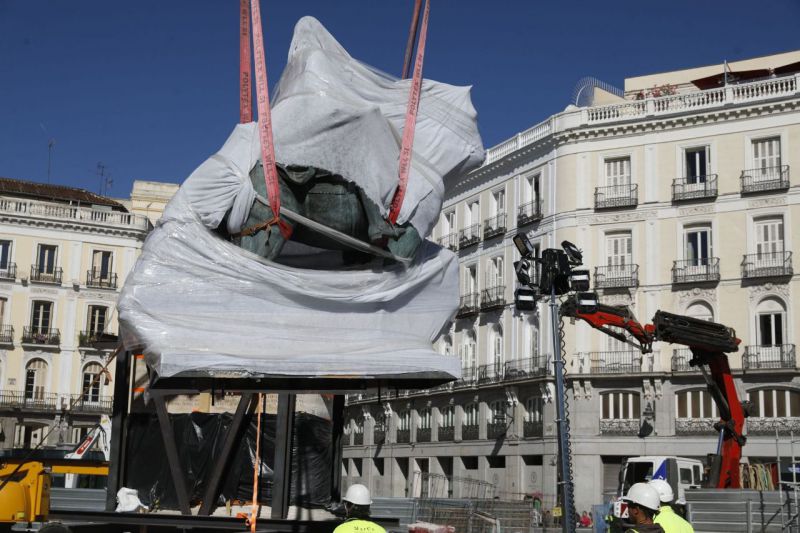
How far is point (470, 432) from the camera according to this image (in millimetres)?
57156

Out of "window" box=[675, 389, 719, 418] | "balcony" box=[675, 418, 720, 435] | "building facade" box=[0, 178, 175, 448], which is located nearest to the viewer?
"balcony" box=[675, 418, 720, 435]

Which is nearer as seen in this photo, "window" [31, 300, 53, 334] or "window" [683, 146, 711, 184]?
"window" [683, 146, 711, 184]

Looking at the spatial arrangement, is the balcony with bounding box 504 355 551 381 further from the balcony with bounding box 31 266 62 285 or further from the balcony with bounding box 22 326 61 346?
the balcony with bounding box 31 266 62 285

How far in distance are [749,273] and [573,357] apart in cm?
880

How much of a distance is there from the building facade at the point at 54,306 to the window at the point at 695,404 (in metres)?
30.1

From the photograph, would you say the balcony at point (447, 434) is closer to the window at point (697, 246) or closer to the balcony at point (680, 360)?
the balcony at point (680, 360)

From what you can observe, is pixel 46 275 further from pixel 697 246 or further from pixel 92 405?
pixel 697 246

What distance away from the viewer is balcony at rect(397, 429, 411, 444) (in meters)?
62.8

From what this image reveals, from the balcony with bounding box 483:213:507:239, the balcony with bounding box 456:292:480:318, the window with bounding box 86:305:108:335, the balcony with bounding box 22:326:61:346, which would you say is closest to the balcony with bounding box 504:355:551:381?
the balcony with bounding box 456:292:480:318

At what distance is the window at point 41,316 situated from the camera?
62.8 metres

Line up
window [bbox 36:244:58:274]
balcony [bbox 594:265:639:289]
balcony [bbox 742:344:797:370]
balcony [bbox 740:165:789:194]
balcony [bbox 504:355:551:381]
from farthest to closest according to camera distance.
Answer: window [bbox 36:244:58:274] < balcony [bbox 504:355:551:381] < balcony [bbox 594:265:639:289] < balcony [bbox 740:165:789:194] < balcony [bbox 742:344:797:370]

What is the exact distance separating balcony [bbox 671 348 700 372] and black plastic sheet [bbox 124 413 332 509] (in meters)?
34.4

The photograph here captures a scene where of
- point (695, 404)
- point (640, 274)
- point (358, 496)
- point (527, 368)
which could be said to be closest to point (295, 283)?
point (358, 496)

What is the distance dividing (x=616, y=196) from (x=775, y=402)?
12.3 meters
